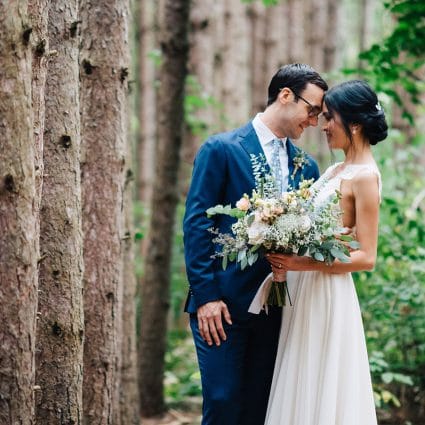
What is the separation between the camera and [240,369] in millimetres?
3652

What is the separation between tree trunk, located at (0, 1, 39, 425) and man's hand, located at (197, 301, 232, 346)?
3.61ft

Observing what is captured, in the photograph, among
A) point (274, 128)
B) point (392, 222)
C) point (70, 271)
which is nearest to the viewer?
point (70, 271)

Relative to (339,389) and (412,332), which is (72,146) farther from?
(412,332)

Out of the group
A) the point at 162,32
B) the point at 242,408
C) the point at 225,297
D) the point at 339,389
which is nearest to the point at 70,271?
the point at 225,297

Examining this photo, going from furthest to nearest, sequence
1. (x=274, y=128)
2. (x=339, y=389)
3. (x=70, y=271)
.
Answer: (x=274, y=128) → (x=339, y=389) → (x=70, y=271)

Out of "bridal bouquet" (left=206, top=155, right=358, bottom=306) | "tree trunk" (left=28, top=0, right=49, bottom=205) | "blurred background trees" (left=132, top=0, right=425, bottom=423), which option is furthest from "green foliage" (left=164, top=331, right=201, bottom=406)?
"tree trunk" (left=28, top=0, right=49, bottom=205)

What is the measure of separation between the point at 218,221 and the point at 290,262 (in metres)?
0.51

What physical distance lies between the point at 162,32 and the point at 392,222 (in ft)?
10.2

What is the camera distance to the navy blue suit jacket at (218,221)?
355 cm

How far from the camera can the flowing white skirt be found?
353cm

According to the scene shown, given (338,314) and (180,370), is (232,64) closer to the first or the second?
(180,370)

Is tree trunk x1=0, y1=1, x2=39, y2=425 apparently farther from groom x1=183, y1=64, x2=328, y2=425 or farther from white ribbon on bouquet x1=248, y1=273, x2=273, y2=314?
white ribbon on bouquet x1=248, y1=273, x2=273, y2=314

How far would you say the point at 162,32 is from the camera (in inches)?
224

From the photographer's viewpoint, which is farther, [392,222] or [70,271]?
[392,222]
